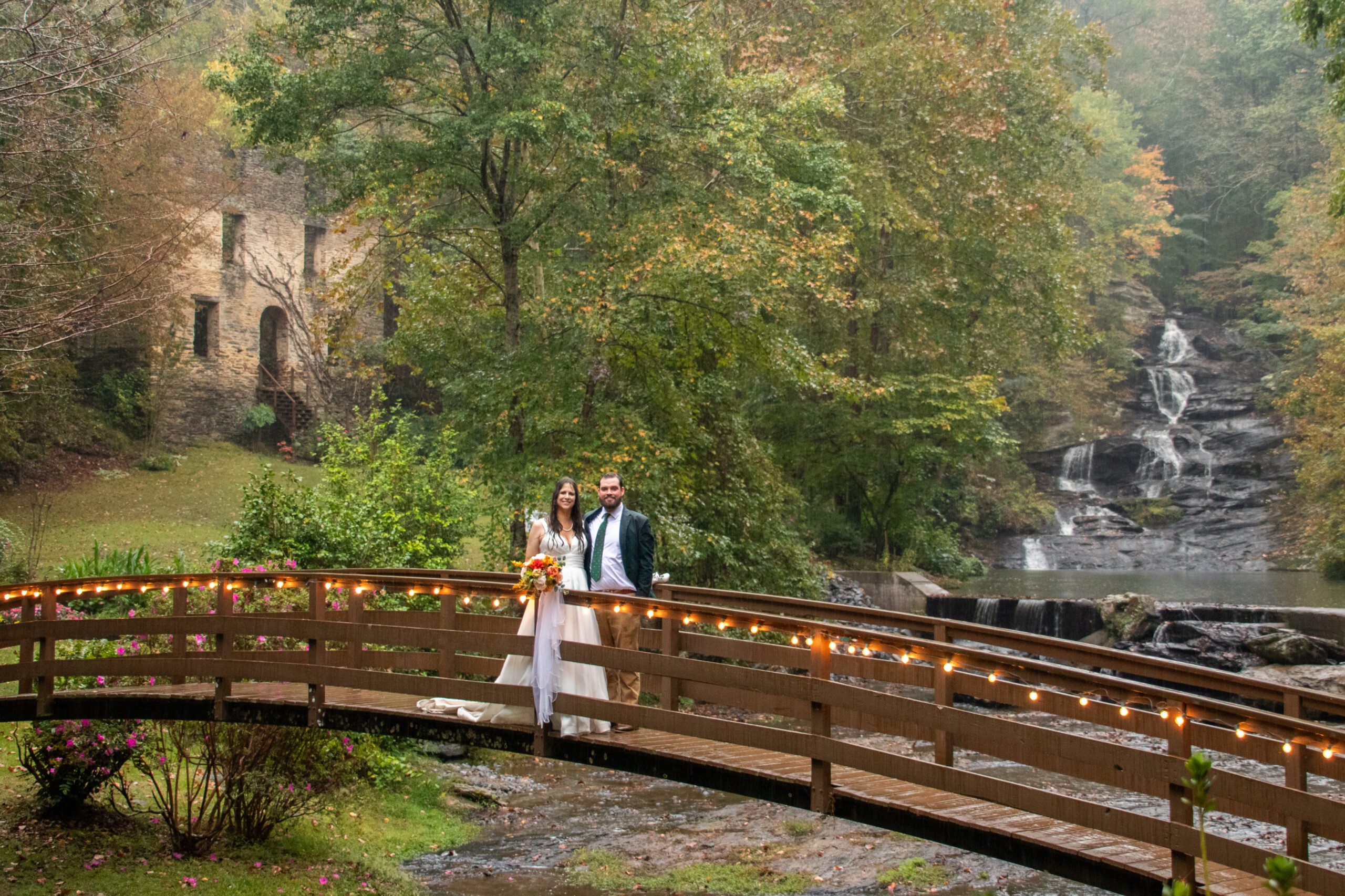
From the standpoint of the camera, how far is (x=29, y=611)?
9.88m

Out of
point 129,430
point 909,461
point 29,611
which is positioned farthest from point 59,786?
point 129,430

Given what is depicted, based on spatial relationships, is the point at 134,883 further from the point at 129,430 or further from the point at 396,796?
the point at 129,430

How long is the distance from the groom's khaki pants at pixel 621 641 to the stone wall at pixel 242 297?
2735 centimetres

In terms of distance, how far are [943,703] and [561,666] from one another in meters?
2.58

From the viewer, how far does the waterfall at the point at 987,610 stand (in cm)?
2200

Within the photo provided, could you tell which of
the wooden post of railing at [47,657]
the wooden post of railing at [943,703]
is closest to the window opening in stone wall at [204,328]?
the wooden post of railing at [47,657]

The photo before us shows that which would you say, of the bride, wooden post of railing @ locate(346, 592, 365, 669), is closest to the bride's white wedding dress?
the bride

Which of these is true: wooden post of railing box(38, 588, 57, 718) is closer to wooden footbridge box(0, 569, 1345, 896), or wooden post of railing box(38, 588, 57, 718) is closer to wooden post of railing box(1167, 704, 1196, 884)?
wooden footbridge box(0, 569, 1345, 896)

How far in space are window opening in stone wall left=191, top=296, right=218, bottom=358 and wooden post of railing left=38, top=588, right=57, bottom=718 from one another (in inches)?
1081

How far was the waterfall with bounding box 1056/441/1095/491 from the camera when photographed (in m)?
38.4

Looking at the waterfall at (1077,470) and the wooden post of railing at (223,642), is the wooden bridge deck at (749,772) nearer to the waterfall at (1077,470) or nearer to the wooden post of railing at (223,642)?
the wooden post of railing at (223,642)

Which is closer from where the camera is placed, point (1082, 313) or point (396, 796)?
point (396, 796)

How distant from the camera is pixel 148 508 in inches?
1031

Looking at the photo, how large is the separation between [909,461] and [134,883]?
20400 millimetres
